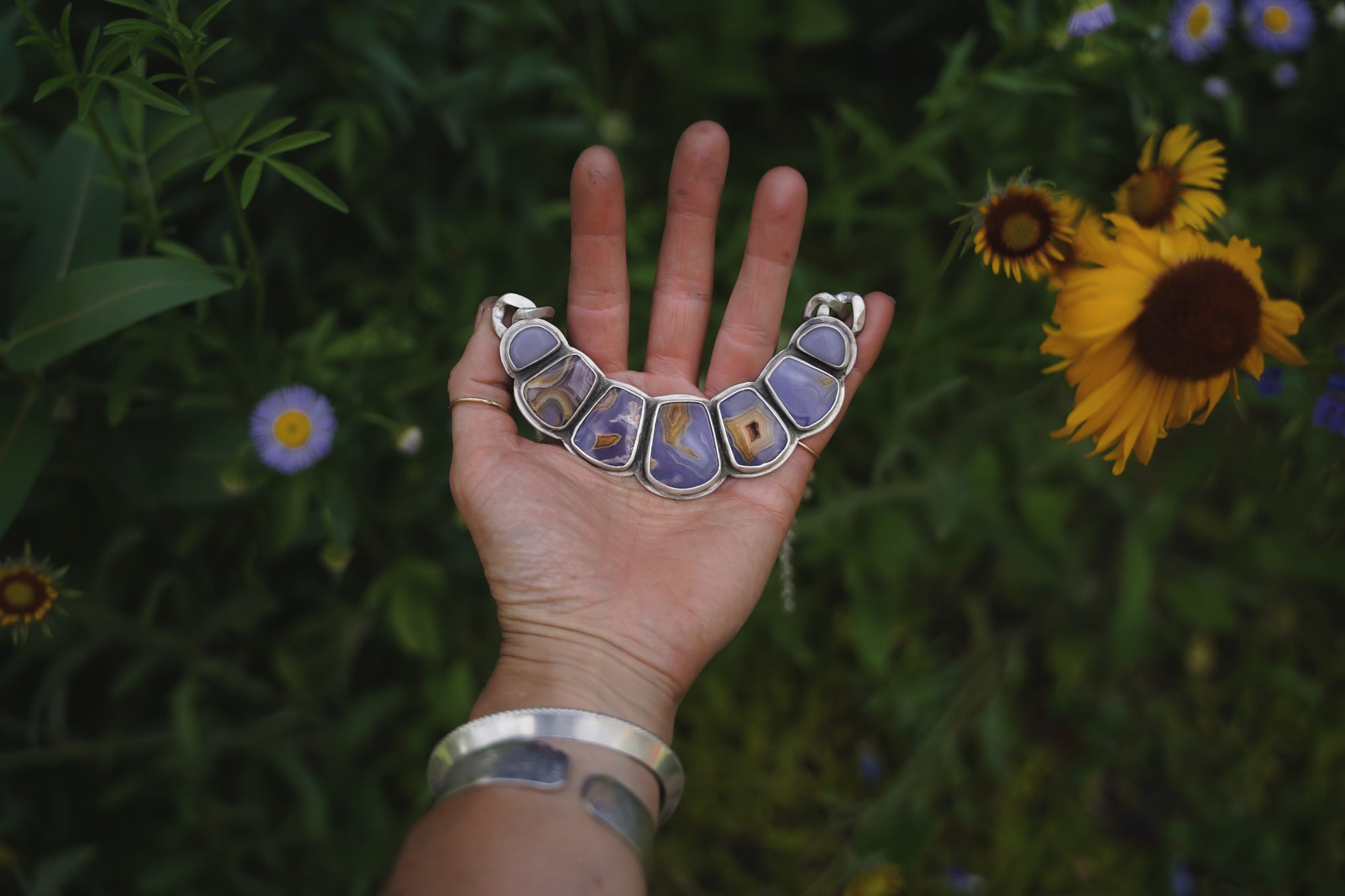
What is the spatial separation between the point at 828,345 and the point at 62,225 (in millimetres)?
1552

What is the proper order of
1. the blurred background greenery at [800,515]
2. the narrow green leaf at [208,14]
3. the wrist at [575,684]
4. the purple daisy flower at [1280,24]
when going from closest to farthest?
the narrow green leaf at [208,14] < the wrist at [575,684] < the blurred background greenery at [800,515] < the purple daisy flower at [1280,24]

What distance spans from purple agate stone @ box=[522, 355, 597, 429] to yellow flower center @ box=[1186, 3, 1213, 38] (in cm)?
165

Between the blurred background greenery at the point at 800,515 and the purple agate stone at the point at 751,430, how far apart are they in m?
0.35

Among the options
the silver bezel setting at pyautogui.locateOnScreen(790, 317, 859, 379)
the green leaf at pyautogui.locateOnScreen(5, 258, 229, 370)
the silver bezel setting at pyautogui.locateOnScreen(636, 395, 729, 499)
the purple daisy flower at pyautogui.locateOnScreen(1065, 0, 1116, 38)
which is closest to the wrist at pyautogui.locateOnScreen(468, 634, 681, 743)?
the silver bezel setting at pyautogui.locateOnScreen(636, 395, 729, 499)

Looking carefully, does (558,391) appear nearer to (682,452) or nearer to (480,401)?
(480,401)

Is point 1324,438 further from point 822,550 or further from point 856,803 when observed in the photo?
point 856,803

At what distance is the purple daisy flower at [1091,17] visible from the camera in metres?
1.59

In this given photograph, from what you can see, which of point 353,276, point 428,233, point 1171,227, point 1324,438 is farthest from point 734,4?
point 1324,438

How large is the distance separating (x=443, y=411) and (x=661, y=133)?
141 cm

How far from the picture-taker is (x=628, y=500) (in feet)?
5.19

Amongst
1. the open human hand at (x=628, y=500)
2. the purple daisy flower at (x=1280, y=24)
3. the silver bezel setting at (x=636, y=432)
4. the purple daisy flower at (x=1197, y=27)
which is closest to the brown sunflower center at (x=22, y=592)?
the open human hand at (x=628, y=500)

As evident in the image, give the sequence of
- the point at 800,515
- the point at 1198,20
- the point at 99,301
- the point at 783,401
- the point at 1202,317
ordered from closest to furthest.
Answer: the point at 1202,317, the point at 99,301, the point at 783,401, the point at 1198,20, the point at 800,515

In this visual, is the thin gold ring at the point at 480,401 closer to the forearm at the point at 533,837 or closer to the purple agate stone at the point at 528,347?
the purple agate stone at the point at 528,347

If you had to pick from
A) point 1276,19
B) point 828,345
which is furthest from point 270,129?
point 1276,19
